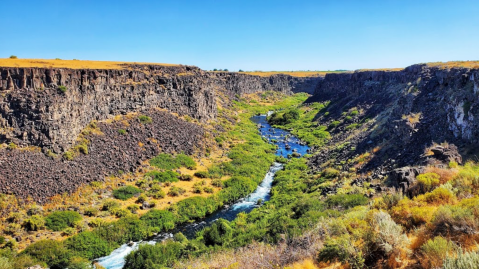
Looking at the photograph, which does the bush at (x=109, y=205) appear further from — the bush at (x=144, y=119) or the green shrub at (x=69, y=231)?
the bush at (x=144, y=119)

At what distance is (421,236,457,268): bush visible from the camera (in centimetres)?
903

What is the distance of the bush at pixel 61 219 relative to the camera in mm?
27016

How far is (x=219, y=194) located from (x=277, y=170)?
15.1 meters

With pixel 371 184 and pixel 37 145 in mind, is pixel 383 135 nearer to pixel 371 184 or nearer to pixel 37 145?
pixel 371 184

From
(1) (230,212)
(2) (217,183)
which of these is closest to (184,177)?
(2) (217,183)

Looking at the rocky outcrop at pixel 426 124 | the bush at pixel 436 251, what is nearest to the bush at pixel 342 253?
the bush at pixel 436 251

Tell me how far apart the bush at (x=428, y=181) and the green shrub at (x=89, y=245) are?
80.7ft

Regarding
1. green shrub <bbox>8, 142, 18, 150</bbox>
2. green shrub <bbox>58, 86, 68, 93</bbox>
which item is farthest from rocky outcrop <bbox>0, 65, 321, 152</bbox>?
green shrub <bbox>8, 142, 18, 150</bbox>

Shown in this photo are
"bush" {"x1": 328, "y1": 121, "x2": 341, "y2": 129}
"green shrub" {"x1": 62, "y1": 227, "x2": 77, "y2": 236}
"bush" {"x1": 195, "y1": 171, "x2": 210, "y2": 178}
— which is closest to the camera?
"green shrub" {"x1": 62, "y1": 227, "x2": 77, "y2": 236}

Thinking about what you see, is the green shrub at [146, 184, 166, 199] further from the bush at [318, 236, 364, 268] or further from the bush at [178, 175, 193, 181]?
the bush at [318, 236, 364, 268]

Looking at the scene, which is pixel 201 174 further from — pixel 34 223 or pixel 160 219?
pixel 34 223

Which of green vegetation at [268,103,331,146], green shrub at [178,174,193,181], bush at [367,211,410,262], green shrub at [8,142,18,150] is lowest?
green shrub at [178,174,193,181]

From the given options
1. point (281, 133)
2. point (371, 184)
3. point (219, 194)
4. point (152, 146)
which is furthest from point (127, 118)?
point (281, 133)

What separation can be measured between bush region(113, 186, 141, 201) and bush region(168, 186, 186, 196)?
12.3ft
